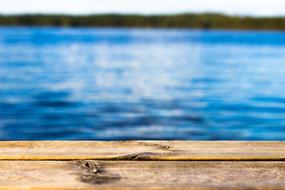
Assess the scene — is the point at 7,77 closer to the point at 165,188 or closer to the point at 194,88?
the point at 194,88

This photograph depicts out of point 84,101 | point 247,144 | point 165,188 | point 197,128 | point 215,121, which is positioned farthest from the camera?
point 84,101

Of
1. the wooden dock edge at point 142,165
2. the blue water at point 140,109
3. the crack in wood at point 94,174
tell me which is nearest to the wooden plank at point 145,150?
the wooden dock edge at point 142,165

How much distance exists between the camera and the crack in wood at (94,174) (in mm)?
2074

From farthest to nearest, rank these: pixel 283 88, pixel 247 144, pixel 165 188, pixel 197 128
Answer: pixel 283 88, pixel 197 128, pixel 247 144, pixel 165 188

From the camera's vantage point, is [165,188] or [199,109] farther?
[199,109]

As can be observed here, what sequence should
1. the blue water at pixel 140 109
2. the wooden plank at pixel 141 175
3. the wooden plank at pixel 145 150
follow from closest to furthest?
the wooden plank at pixel 141 175
the wooden plank at pixel 145 150
the blue water at pixel 140 109

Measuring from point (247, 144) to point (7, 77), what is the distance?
2757 centimetres

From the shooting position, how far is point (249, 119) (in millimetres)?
15383

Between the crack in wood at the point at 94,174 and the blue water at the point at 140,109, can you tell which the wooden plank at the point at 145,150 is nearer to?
the crack in wood at the point at 94,174

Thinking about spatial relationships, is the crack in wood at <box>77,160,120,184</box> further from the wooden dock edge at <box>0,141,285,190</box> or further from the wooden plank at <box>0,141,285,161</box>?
the wooden plank at <box>0,141,285,161</box>

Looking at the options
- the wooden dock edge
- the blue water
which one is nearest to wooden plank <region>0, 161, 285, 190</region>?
the wooden dock edge

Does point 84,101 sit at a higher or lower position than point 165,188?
lower

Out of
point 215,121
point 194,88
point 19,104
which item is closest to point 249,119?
point 215,121

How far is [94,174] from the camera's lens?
216cm
